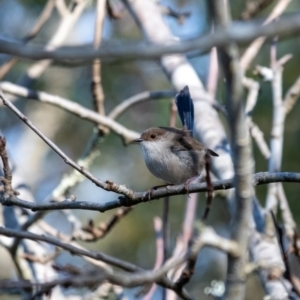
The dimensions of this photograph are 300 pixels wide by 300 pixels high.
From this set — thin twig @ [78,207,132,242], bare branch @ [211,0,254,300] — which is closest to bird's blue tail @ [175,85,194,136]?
thin twig @ [78,207,132,242]

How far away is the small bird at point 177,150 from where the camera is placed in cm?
377

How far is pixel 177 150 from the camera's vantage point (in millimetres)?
3938

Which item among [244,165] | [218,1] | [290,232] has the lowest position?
[244,165]

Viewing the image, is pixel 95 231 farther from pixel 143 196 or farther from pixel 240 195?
pixel 240 195

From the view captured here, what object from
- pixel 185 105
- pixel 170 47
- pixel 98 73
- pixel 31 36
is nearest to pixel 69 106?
pixel 98 73

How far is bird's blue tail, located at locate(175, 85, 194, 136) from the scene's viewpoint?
4027 millimetres

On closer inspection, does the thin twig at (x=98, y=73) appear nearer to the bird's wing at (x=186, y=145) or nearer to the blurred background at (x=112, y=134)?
the bird's wing at (x=186, y=145)

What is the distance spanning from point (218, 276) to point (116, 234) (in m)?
1.49

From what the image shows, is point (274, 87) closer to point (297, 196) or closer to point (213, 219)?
point (297, 196)

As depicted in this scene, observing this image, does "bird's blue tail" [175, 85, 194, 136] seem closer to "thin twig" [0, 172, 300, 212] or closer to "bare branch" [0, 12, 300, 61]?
"thin twig" [0, 172, 300, 212]

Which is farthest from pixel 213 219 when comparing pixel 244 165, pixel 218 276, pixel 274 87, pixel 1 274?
pixel 244 165

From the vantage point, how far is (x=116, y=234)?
8.19 metres

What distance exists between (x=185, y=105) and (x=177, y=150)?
0.34 meters

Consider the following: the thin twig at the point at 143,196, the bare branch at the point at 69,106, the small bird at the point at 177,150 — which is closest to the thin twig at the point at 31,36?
the bare branch at the point at 69,106
